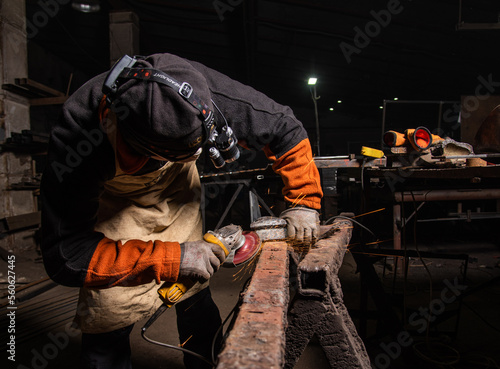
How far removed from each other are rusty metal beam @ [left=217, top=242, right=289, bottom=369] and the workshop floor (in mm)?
1298

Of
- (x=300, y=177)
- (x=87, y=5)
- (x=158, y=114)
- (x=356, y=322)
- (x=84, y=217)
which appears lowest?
(x=356, y=322)

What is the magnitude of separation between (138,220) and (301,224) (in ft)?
3.19

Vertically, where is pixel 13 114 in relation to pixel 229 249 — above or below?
above

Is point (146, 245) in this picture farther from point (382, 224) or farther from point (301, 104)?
point (301, 104)

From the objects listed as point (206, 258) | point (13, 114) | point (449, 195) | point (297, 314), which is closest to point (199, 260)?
point (206, 258)

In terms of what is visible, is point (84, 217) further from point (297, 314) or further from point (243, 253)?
point (297, 314)

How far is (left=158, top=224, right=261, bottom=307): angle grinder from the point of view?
45.7 inches

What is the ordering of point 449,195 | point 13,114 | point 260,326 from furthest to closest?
1. point 13,114
2. point 449,195
3. point 260,326

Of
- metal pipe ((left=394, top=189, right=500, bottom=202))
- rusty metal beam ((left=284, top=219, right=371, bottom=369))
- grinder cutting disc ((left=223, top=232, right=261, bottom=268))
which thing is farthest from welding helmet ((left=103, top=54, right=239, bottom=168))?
metal pipe ((left=394, top=189, right=500, bottom=202))

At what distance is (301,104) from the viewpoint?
1163 centimetres

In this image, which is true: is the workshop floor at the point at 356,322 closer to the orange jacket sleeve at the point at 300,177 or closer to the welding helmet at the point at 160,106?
the orange jacket sleeve at the point at 300,177

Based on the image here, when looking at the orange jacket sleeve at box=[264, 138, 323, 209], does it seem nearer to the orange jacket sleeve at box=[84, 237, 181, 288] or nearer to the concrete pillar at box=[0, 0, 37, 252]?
the orange jacket sleeve at box=[84, 237, 181, 288]

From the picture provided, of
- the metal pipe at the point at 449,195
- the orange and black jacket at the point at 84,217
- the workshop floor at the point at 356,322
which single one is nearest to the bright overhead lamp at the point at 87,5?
the workshop floor at the point at 356,322

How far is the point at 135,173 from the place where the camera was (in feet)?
4.41
